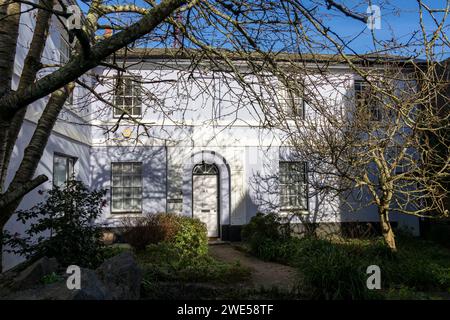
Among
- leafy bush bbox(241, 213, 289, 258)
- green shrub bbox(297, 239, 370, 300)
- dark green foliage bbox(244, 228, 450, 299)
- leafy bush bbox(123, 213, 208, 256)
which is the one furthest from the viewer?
leafy bush bbox(241, 213, 289, 258)

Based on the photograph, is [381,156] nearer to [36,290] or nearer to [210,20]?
[210,20]

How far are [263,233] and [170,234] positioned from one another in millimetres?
2850

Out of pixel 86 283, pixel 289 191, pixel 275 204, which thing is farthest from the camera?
pixel 289 191

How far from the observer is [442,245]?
1345 centimetres

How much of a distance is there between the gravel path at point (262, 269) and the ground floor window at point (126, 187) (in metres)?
3.29

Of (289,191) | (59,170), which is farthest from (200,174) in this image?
(59,170)

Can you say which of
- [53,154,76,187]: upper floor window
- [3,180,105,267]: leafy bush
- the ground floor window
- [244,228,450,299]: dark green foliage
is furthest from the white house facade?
[3,180,105,267]: leafy bush

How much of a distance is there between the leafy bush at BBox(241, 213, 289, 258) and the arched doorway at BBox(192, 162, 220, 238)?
2292 millimetres

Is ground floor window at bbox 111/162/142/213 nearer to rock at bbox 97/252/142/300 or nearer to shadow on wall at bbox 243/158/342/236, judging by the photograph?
shadow on wall at bbox 243/158/342/236

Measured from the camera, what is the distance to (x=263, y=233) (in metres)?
12.6

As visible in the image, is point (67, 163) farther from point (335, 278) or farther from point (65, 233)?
point (335, 278)

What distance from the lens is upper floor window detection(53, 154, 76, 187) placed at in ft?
38.5
